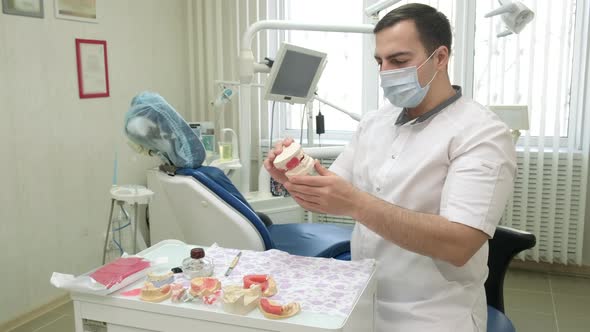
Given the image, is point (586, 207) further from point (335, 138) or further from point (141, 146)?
point (141, 146)

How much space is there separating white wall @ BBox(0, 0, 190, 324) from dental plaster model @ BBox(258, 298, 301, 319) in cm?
200

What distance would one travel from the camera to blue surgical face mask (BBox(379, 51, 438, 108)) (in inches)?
52.6

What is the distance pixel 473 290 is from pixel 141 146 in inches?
46.9

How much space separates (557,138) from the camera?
→ 3057 millimetres

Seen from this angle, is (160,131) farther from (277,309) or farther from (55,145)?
(55,145)

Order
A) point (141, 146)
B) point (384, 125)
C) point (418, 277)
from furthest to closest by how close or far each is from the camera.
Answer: point (141, 146) → point (384, 125) → point (418, 277)

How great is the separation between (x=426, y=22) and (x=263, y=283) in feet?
2.55

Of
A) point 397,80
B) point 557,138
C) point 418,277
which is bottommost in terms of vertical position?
point 418,277

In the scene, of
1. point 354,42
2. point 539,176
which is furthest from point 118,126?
point 539,176

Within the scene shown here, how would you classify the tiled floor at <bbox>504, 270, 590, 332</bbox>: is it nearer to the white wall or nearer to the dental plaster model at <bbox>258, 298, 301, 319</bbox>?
the dental plaster model at <bbox>258, 298, 301, 319</bbox>

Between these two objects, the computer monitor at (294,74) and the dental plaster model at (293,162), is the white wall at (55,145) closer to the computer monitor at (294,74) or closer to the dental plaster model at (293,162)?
the computer monitor at (294,74)

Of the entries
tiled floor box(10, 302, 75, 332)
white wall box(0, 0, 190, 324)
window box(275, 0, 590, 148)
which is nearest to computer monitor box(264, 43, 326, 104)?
window box(275, 0, 590, 148)

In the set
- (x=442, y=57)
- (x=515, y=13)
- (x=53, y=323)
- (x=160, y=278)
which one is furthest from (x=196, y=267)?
(x=53, y=323)

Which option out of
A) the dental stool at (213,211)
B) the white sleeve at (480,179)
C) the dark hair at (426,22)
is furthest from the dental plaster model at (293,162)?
the dental stool at (213,211)
